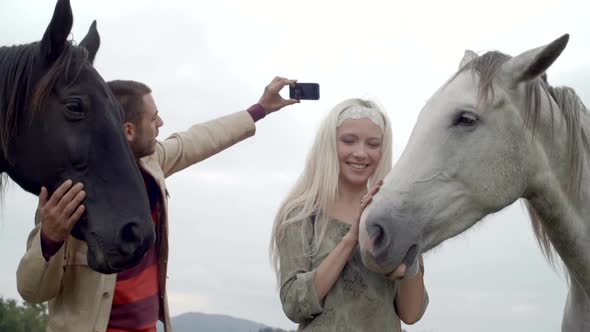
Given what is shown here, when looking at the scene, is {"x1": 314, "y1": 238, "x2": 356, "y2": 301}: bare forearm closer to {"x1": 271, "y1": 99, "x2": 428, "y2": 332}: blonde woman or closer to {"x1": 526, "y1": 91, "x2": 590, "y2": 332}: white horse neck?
{"x1": 271, "y1": 99, "x2": 428, "y2": 332}: blonde woman

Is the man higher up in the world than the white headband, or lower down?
lower down

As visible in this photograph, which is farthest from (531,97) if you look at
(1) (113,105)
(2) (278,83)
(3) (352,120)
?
(1) (113,105)

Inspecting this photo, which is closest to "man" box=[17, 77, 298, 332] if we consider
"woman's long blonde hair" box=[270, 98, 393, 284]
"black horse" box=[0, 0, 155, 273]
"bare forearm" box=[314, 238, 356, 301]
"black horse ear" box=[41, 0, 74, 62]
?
"black horse" box=[0, 0, 155, 273]

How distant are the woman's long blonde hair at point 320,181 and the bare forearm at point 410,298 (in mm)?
481

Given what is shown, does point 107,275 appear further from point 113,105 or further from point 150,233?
point 113,105

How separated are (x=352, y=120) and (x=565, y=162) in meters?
1.08

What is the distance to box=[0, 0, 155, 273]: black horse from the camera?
3146 millimetres

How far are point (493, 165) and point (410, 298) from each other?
30.6 inches

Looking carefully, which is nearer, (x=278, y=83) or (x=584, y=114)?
(x=584, y=114)

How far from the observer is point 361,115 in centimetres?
382

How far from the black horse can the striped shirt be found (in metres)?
→ 0.42

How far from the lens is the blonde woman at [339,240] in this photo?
11.6 feet

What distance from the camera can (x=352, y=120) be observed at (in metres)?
3.82

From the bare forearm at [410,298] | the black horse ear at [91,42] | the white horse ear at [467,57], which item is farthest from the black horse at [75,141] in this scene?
the white horse ear at [467,57]
